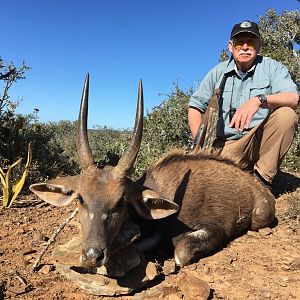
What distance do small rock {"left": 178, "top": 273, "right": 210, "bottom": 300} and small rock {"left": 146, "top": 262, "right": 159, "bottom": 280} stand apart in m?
0.24

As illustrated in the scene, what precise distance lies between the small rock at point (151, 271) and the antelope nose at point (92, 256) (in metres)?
0.60

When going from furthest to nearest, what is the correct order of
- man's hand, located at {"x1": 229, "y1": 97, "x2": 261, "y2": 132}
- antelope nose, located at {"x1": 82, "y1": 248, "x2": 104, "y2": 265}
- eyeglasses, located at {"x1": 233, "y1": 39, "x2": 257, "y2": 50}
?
eyeglasses, located at {"x1": 233, "y1": 39, "x2": 257, "y2": 50} → man's hand, located at {"x1": 229, "y1": 97, "x2": 261, "y2": 132} → antelope nose, located at {"x1": 82, "y1": 248, "x2": 104, "y2": 265}

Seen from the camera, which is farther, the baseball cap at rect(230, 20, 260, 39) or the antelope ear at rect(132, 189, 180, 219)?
the baseball cap at rect(230, 20, 260, 39)

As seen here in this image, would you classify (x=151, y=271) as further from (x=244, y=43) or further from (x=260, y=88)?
(x=244, y=43)

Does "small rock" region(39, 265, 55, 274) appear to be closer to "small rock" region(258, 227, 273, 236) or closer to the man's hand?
"small rock" region(258, 227, 273, 236)

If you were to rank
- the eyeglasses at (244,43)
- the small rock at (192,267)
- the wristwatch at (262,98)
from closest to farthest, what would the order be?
the small rock at (192,267) < the wristwatch at (262,98) < the eyeglasses at (244,43)

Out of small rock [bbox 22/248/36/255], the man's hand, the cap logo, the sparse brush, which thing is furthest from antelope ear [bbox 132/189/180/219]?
the cap logo

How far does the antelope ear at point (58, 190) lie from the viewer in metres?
4.42

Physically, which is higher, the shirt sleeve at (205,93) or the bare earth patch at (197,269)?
the shirt sleeve at (205,93)

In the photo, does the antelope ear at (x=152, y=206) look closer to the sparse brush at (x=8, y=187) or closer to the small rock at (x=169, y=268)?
the small rock at (x=169, y=268)

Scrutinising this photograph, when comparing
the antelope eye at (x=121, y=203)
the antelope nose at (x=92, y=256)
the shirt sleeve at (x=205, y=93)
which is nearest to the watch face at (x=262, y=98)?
the shirt sleeve at (x=205, y=93)

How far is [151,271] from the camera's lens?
13.1 feet

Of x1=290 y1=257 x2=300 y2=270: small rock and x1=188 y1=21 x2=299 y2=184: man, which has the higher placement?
x1=188 y1=21 x2=299 y2=184: man

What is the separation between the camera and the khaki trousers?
20.4ft
